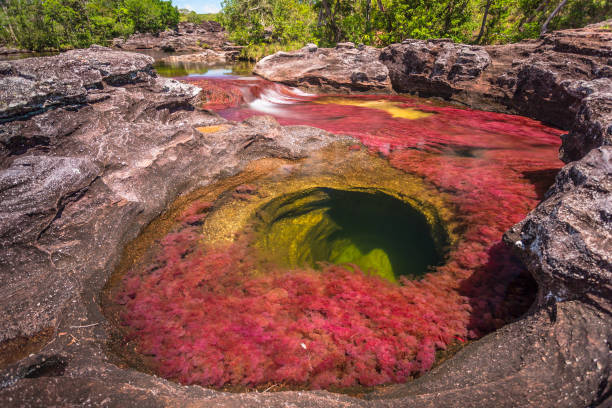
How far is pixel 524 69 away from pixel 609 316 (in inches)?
475

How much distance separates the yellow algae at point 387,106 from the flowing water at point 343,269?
363 cm

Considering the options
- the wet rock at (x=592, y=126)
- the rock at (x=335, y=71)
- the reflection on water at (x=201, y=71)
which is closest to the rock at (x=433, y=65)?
the rock at (x=335, y=71)

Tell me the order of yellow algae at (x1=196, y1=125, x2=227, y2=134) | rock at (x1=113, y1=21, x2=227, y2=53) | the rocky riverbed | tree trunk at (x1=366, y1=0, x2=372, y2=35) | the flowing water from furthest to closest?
rock at (x1=113, y1=21, x2=227, y2=53)
tree trunk at (x1=366, y1=0, x2=372, y2=35)
yellow algae at (x1=196, y1=125, x2=227, y2=134)
the flowing water
the rocky riverbed

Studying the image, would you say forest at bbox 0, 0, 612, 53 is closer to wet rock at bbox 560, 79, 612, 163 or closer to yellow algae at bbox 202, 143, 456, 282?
wet rock at bbox 560, 79, 612, 163

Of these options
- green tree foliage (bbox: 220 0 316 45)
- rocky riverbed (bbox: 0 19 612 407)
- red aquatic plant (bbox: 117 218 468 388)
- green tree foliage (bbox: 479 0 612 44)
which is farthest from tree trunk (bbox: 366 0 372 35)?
red aquatic plant (bbox: 117 218 468 388)

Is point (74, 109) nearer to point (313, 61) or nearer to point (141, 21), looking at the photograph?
point (313, 61)

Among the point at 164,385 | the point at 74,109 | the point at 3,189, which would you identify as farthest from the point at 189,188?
the point at 164,385

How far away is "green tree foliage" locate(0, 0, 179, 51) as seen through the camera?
104ft

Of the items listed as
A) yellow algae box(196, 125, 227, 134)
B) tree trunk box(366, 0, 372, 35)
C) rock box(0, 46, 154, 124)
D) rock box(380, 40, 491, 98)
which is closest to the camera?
rock box(0, 46, 154, 124)

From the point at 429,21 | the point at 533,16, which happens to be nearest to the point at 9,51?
the point at 429,21

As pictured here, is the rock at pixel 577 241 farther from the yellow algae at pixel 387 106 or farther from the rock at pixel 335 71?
the rock at pixel 335 71

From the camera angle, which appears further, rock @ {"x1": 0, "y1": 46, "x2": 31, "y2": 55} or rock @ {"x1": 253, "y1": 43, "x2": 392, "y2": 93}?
rock @ {"x1": 0, "y1": 46, "x2": 31, "y2": 55}

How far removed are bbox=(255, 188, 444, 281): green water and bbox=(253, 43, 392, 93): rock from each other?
10966 millimetres

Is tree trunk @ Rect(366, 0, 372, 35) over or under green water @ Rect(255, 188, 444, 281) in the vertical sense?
over
